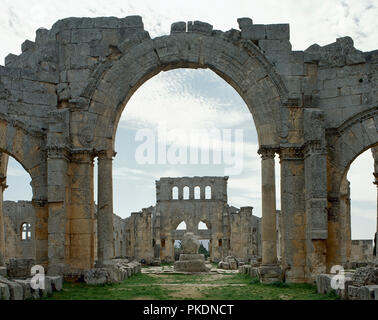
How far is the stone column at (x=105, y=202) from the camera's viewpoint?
1416 cm

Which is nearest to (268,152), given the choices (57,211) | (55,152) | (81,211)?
(81,211)

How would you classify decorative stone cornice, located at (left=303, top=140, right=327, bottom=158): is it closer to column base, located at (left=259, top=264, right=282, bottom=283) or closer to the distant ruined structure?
the distant ruined structure

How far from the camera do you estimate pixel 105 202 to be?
14.3m

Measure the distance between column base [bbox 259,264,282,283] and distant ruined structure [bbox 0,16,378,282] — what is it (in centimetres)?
4

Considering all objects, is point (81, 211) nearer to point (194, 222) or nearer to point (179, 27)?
point (179, 27)

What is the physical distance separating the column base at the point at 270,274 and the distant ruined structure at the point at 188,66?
36 millimetres

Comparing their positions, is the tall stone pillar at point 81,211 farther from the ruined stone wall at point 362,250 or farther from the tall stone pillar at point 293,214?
the ruined stone wall at point 362,250

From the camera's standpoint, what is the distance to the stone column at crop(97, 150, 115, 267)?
14.2m

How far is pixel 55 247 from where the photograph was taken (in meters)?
13.2

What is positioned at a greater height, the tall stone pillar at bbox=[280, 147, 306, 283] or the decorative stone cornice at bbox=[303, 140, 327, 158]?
the decorative stone cornice at bbox=[303, 140, 327, 158]

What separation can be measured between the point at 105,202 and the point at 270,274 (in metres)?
4.95

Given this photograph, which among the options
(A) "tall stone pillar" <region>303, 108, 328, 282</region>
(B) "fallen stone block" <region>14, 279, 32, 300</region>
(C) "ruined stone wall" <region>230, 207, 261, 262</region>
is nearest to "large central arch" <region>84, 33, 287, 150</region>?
(A) "tall stone pillar" <region>303, 108, 328, 282</region>
